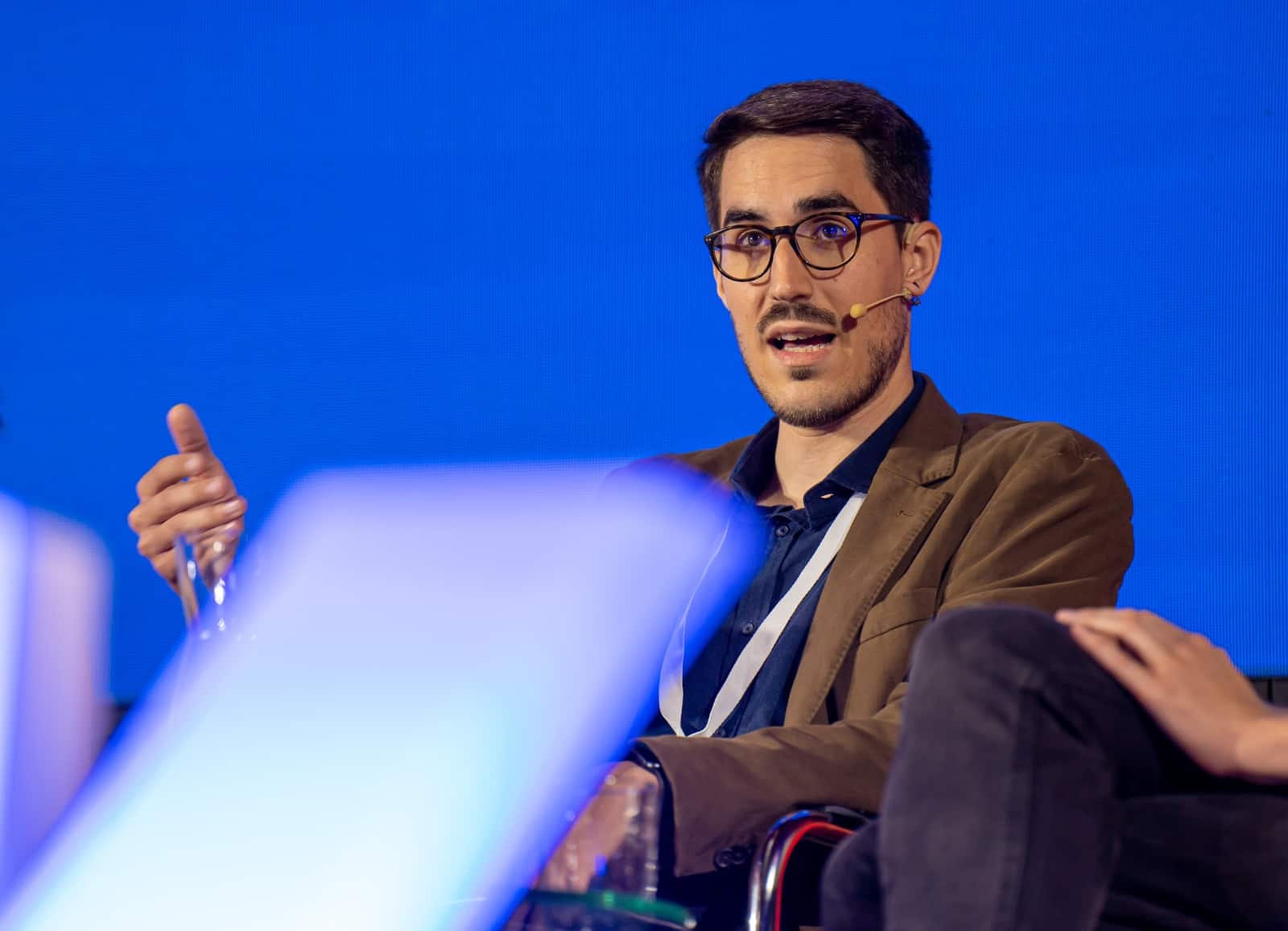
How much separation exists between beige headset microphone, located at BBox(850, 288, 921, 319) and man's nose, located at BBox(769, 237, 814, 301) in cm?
8

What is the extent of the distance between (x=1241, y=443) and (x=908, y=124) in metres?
0.99

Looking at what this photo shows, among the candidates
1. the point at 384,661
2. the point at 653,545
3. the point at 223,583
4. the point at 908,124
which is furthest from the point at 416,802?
the point at 908,124

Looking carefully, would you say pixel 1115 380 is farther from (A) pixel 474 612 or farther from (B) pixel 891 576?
(A) pixel 474 612

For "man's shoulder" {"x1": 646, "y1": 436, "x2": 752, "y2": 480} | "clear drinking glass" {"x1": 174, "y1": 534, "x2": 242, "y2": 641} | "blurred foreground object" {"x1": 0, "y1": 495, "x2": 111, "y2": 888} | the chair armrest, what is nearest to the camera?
the chair armrest

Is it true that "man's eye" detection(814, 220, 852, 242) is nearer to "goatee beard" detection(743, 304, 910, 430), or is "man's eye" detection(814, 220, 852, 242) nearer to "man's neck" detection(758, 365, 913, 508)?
"goatee beard" detection(743, 304, 910, 430)

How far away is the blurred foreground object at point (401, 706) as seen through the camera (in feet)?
5.46

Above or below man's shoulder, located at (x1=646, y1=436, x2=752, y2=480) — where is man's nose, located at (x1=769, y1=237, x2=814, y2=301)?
above

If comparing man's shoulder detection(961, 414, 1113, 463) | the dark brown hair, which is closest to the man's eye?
the dark brown hair

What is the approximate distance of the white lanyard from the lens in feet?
6.67

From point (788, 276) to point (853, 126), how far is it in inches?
11.1

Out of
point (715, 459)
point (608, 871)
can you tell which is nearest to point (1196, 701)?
point (608, 871)

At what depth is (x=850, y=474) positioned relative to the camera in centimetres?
216

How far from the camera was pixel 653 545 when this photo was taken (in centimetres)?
240

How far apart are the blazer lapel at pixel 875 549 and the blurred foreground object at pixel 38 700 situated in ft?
3.44
